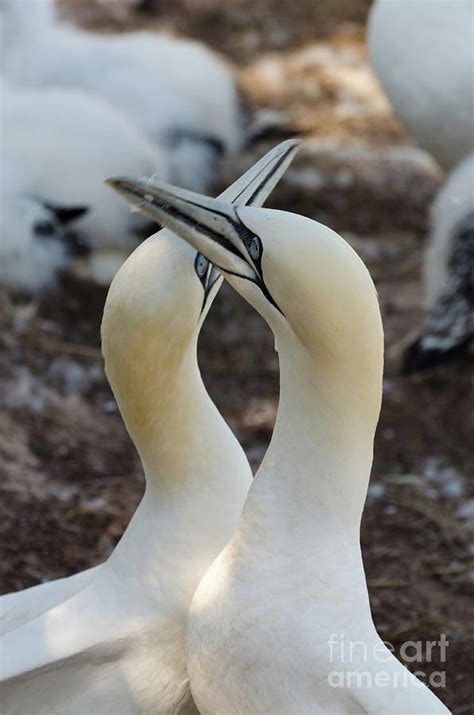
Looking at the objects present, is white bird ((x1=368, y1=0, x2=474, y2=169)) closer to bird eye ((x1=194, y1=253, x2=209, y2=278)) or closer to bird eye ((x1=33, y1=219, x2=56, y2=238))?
bird eye ((x1=33, y1=219, x2=56, y2=238))

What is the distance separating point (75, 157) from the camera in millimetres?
5562

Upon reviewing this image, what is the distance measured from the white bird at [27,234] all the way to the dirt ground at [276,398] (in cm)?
13

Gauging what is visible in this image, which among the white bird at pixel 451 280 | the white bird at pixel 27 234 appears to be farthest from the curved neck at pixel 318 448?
the white bird at pixel 27 234

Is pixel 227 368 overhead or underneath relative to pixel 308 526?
underneath

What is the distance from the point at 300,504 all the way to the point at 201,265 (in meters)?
0.52

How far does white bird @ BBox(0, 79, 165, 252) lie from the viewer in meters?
5.45

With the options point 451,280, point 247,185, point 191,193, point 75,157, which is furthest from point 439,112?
point 191,193

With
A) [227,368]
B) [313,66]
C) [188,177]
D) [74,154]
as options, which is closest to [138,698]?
[227,368]

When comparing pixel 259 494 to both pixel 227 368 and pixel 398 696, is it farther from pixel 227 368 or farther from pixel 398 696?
pixel 227 368

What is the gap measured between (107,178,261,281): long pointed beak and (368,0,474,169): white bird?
10.1ft

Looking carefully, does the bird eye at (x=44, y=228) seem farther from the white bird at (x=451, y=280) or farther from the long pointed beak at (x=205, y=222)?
the long pointed beak at (x=205, y=222)

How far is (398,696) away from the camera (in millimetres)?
2371

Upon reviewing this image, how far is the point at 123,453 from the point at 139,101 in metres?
2.33

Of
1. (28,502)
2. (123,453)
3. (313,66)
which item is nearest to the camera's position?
(28,502)
